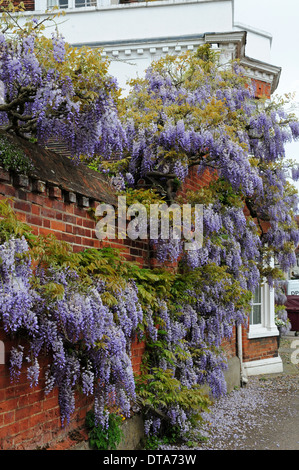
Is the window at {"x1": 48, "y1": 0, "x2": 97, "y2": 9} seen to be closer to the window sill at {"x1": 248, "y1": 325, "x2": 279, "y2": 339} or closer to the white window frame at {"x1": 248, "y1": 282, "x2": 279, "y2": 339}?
the white window frame at {"x1": 248, "y1": 282, "x2": 279, "y2": 339}

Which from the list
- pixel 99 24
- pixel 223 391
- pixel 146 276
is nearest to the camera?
pixel 146 276

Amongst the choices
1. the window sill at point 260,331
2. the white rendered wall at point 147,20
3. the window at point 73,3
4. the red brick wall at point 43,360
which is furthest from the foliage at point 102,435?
the window at point 73,3

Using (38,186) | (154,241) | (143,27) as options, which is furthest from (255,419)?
(143,27)

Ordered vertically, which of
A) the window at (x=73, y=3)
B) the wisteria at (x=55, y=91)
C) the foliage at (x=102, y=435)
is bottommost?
the foliage at (x=102, y=435)

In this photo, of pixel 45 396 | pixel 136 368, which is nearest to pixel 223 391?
pixel 136 368

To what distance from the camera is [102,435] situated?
497 cm

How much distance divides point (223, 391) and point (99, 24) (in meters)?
9.64

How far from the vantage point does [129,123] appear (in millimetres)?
7473

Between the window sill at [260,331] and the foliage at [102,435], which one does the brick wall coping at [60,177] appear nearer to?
the foliage at [102,435]

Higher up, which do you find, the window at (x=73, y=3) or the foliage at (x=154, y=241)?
the window at (x=73, y=3)

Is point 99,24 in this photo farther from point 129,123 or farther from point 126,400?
point 126,400

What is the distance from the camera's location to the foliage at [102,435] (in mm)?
4934

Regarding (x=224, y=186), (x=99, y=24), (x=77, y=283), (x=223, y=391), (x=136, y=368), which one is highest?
(x=99, y=24)

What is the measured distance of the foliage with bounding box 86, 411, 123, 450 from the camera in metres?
4.93
